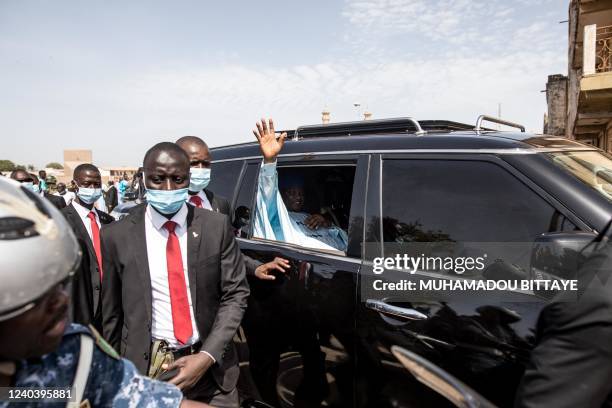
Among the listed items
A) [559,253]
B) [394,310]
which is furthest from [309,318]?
[559,253]

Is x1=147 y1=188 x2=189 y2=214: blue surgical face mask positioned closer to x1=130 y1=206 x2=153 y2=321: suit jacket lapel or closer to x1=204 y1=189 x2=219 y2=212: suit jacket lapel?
x1=130 y1=206 x2=153 y2=321: suit jacket lapel

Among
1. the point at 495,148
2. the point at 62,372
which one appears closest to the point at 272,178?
the point at 495,148

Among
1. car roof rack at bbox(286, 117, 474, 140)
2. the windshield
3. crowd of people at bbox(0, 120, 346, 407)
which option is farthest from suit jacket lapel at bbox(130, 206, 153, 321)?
the windshield

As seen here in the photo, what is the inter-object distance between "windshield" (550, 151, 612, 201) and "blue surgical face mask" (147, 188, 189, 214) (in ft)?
6.00

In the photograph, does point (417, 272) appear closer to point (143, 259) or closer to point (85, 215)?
point (143, 259)

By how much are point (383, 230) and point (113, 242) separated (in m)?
1.40

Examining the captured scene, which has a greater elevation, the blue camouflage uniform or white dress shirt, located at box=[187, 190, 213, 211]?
white dress shirt, located at box=[187, 190, 213, 211]

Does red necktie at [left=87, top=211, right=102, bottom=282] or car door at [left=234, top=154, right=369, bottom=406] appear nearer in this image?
car door at [left=234, top=154, right=369, bottom=406]

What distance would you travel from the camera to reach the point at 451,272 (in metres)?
1.89

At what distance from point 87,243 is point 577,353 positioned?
3321 mm

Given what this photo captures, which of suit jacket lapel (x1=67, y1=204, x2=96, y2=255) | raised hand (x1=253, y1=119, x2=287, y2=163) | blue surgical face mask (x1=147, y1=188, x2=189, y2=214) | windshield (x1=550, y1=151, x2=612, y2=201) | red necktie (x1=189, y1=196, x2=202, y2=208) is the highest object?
raised hand (x1=253, y1=119, x2=287, y2=163)

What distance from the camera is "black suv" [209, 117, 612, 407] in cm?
163

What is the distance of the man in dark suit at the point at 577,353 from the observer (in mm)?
958

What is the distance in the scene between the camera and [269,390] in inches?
101
